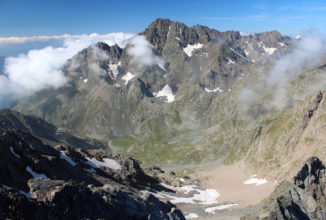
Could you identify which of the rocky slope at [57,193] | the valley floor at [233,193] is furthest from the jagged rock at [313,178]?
the rocky slope at [57,193]

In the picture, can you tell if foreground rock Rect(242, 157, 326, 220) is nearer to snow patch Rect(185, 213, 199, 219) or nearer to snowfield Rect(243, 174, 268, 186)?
snow patch Rect(185, 213, 199, 219)

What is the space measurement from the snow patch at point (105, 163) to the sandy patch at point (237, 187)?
42.6 meters

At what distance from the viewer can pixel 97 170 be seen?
94000 millimetres

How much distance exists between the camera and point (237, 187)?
423 feet

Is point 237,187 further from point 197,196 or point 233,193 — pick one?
point 197,196

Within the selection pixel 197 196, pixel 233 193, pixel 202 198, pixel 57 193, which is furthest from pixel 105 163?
pixel 57 193

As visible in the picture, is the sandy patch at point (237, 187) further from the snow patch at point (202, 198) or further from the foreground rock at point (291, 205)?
the foreground rock at point (291, 205)

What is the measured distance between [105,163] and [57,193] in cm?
7489

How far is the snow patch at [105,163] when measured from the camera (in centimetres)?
9922

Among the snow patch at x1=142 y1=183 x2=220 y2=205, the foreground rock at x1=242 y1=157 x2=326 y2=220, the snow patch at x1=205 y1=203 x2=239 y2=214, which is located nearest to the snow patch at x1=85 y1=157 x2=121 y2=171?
the snow patch at x1=142 y1=183 x2=220 y2=205

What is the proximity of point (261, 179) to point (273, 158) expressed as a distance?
1627 centimetres

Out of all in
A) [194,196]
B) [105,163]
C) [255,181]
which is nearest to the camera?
[105,163]

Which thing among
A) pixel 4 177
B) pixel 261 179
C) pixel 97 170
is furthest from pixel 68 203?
pixel 261 179

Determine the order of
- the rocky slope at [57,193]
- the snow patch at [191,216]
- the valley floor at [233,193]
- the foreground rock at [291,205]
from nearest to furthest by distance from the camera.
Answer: the rocky slope at [57,193] → the foreground rock at [291,205] → the snow patch at [191,216] → the valley floor at [233,193]
